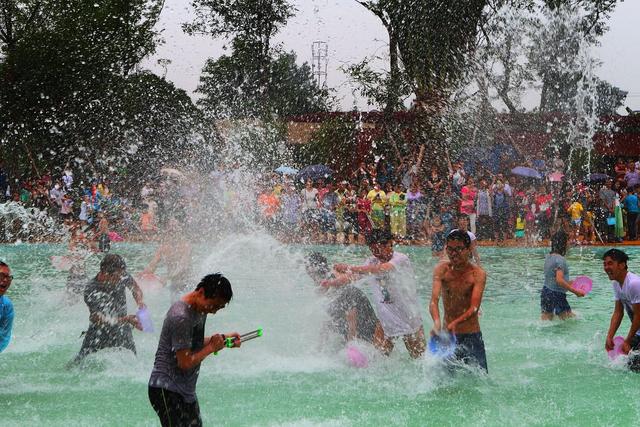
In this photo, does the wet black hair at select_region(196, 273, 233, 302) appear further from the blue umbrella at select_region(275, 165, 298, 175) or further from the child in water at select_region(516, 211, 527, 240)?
the blue umbrella at select_region(275, 165, 298, 175)

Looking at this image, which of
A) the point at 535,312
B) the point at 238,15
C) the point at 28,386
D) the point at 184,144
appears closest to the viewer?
the point at 28,386

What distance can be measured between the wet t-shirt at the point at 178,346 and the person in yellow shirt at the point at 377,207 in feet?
52.2

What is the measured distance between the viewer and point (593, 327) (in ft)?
33.0

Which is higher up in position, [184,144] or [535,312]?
[184,144]

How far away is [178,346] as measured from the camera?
4.46 metres

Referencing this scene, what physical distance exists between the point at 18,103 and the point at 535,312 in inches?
883

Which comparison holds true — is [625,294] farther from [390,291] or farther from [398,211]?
[398,211]

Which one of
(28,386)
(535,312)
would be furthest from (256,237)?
(28,386)

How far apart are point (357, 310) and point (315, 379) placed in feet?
2.52

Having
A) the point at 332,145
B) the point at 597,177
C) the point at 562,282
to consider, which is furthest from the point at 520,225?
the point at 562,282

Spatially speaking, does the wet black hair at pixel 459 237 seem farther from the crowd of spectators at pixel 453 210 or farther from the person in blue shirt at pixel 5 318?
the crowd of spectators at pixel 453 210

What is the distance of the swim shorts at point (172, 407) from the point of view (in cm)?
454

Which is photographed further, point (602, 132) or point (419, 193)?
point (602, 132)

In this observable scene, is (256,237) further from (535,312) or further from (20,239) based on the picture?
(535,312)
